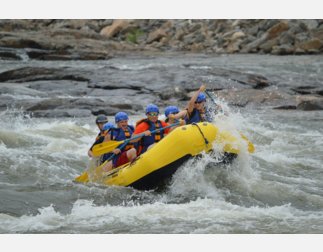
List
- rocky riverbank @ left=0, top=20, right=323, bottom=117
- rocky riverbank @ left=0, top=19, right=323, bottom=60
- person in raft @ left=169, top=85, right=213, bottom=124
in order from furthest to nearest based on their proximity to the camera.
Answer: rocky riverbank @ left=0, top=19, right=323, bottom=60 → rocky riverbank @ left=0, top=20, right=323, bottom=117 → person in raft @ left=169, top=85, right=213, bottom=124

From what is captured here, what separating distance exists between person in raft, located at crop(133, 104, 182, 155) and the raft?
439 mm

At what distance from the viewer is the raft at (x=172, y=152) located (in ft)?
25.3

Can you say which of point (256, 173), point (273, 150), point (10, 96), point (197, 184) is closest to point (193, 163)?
point (197, 184)

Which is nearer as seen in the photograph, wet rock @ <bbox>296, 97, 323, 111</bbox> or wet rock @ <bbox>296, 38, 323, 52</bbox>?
wet rock @ <bbox>296, 97, 323, 111</bbox>

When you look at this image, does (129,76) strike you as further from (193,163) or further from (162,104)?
(193,163)

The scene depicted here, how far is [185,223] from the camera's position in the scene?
21.6ft

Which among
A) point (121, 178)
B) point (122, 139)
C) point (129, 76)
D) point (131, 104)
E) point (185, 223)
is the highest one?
point (129, 76)

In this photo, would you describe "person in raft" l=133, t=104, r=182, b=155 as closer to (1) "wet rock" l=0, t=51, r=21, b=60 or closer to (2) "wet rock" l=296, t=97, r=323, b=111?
(2) "wet rock" l=296, t=97, r=323, b=111

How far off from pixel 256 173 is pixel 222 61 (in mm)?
16769

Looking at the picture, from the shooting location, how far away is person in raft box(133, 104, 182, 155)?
823cm

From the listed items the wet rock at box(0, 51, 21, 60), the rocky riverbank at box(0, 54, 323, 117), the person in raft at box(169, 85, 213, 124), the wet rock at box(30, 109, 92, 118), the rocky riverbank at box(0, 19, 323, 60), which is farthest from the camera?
the rocky riverbank at box(0, 19, 323, 60)

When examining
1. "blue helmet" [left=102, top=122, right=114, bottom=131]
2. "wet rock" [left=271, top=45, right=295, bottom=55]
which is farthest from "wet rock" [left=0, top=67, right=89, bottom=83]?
"wet rock" [left=271, top=45, right=295, bottom=55]

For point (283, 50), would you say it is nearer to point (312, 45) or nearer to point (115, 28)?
point (312, 45)

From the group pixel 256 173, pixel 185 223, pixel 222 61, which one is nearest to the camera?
pixel 185 223
